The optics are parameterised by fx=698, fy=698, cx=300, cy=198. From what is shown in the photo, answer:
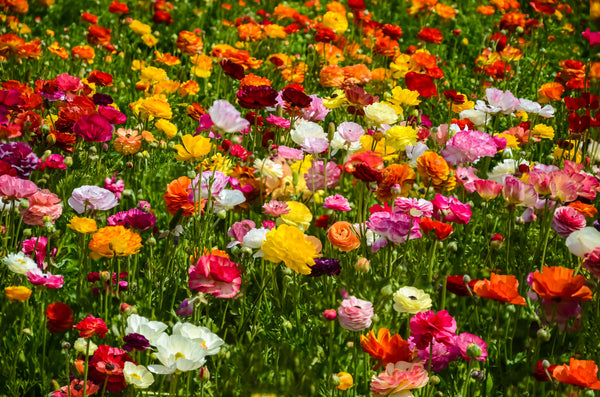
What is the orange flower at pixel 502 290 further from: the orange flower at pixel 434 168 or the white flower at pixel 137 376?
the white flower at pixel 137 376

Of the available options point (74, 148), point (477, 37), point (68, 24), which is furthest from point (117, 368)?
point (477, 37)

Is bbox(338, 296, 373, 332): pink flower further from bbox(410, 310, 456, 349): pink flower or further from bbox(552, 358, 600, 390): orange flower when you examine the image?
bbox(552, 358, 600, 390): orange flower

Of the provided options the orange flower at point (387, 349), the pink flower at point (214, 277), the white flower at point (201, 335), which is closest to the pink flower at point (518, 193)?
the orange flower at point (387, 349)

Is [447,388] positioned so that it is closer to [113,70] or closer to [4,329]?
[4,329]

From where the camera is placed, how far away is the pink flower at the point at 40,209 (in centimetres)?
219

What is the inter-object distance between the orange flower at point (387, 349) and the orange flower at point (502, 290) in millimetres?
282

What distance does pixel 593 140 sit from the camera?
313cm

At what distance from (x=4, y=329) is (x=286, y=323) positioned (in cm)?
77

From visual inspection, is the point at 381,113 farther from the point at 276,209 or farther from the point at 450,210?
the point at 276,209

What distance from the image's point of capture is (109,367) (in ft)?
5.02

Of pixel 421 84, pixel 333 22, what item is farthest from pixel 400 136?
pixel 333 22

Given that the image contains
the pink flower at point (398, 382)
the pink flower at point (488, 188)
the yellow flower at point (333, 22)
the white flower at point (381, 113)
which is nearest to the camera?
the pink flower at point (398, 382)

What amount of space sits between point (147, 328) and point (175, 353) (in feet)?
0.48

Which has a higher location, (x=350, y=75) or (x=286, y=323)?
(x=350, y=75)
